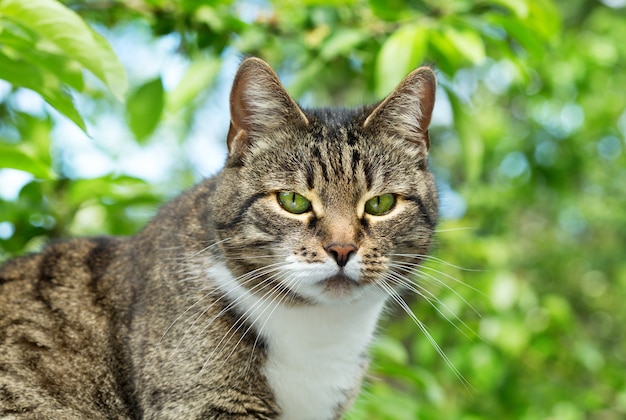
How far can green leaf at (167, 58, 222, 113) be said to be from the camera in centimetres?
357

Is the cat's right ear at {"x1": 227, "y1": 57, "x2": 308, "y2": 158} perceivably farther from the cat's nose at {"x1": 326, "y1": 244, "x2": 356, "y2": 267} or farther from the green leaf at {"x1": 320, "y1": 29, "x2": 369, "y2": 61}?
the green leaf at {"x1": 320, "y1": 29, "x2": 369, "y2": 61}

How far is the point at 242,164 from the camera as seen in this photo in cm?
291

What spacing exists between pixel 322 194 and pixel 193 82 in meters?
1.17

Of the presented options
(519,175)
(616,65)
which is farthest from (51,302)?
(616,65)

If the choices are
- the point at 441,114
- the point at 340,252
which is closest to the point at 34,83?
the point at 340,252

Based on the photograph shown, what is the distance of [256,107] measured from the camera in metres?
2.88

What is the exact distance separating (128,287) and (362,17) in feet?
6.83

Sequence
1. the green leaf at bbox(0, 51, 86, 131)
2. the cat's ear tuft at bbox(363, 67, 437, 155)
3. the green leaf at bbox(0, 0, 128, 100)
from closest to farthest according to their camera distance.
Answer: the green leaf at bbox(0, 0, 128, 100) < the green leaf at bbox(0, 51, 86, 131) < the cat's ear tuft at bbox(363, 67, 437, 155)

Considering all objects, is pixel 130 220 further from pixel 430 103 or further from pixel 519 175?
pixel 519 175

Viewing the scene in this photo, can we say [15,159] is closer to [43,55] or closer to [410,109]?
[43,55]

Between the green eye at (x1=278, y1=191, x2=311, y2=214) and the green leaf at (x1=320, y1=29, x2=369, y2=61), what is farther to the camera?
the green leaf at (x1=320, y1=29, x2=369, y2=61)

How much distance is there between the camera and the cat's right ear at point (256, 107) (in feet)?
9.12

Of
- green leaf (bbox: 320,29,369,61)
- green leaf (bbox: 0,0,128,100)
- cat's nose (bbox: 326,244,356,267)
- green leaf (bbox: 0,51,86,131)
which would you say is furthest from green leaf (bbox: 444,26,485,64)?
green leaf (bbox: 0,51,86,131)

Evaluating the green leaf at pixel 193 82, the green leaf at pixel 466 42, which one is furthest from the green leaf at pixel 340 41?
the green leaf at pixel 193 82
